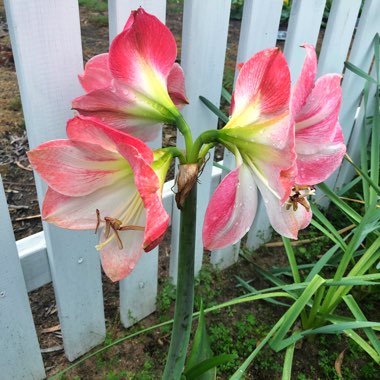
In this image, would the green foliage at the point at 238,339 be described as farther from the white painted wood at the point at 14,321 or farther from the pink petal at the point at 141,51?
the pink petal at the point at 141,51

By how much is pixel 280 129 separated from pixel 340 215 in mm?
1726

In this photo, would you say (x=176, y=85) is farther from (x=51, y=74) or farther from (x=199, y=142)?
(x=51, y=74)

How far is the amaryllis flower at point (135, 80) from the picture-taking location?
0.60 m

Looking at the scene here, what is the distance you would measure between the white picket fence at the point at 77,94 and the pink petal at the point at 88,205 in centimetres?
36

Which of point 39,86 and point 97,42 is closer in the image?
point 39,86

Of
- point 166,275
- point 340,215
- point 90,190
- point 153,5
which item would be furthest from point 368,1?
point 90,190

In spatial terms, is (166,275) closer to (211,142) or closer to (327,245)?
(327,245)

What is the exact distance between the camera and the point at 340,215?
85.1 inches

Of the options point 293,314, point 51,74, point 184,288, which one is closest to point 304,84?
point 184,288

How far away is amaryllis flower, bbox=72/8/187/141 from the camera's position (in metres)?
0.60

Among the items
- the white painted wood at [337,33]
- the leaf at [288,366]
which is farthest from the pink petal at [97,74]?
the white painted wood at [337,33]

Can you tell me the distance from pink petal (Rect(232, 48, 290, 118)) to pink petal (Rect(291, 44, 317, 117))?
0.05 feet

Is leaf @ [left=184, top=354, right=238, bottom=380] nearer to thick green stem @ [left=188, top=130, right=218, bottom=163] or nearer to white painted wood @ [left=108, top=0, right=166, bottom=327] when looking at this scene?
white painted wood @ [left=108, top=0, right=166, bottom=327]

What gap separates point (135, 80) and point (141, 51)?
40 millimetres
